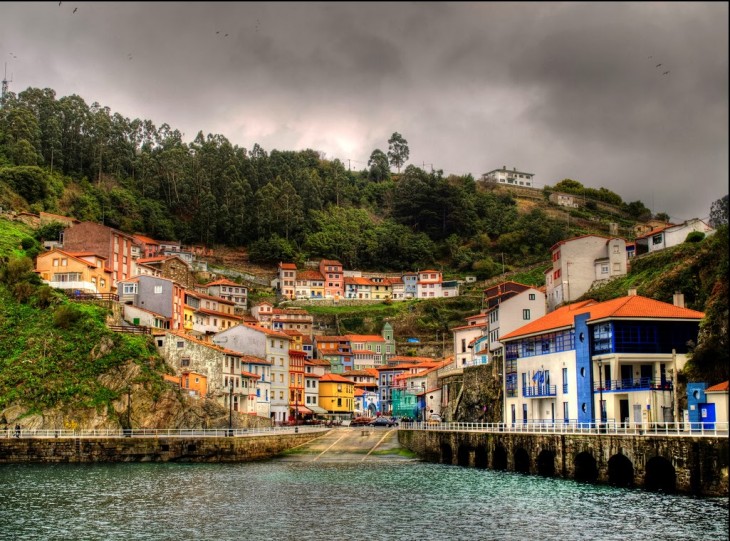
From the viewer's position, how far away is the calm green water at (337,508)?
38.9 meters

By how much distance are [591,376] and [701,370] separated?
37.6 ft

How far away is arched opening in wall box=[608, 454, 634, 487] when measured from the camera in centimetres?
5288

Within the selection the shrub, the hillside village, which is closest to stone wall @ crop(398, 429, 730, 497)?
the hillside village

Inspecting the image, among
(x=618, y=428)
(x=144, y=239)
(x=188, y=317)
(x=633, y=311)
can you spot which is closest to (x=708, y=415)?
(x=618, y=428)

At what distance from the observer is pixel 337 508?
47.1 m

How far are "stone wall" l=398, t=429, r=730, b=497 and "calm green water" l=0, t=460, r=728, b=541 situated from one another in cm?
147

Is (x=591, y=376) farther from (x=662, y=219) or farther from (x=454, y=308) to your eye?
(x=662, y=219)

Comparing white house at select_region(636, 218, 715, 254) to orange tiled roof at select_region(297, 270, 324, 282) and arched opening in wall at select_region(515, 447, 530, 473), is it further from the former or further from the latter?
orange tiled roof at select_region(297, 270, 324, 282)

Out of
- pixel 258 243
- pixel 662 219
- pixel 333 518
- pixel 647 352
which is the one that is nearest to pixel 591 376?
pixel 647 352

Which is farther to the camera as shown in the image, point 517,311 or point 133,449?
point 517,311

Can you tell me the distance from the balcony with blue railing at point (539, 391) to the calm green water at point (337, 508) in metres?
9.87

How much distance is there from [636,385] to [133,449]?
147ft

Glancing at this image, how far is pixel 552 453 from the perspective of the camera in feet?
198

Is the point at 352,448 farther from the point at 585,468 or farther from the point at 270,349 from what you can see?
the point at 585,468
